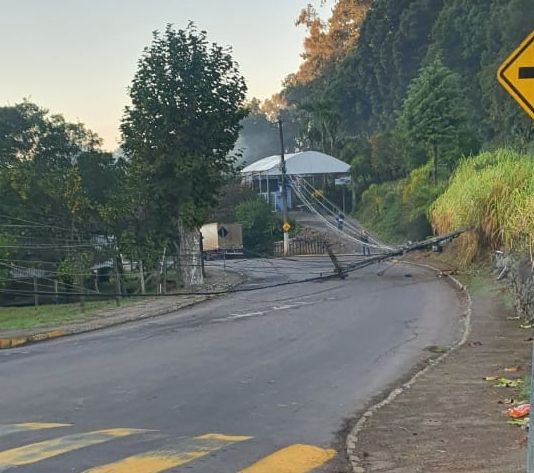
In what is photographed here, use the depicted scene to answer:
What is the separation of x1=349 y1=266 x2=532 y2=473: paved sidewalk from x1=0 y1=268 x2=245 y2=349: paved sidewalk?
9.33 metres

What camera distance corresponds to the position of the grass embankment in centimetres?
2005

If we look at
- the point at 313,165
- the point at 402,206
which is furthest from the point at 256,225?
the point at 313,165

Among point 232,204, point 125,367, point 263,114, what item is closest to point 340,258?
point 232,204

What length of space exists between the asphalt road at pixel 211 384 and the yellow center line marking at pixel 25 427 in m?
0.02

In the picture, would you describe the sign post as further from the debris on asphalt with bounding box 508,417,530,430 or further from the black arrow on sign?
the debris on asphalt with bounding box 508,417,530,430

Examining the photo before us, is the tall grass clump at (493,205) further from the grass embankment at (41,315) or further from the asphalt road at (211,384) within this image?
the grass embankment at (41,315)

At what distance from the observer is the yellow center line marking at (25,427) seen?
8.16 m

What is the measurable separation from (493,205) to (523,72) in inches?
670

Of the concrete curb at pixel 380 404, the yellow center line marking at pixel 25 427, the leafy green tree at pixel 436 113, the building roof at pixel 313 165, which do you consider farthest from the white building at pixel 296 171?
the yellow center line marking at pixel 25 427

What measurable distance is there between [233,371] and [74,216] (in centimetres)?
1960

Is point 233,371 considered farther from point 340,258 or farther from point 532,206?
point 340,258

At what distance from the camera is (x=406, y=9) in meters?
70.1

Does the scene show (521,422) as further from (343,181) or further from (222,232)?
(343,181)

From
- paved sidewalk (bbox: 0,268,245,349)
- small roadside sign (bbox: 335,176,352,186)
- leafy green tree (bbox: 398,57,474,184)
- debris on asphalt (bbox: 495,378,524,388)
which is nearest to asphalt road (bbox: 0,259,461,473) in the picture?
paved sidewalk (bbox: 0,268,245,349)
